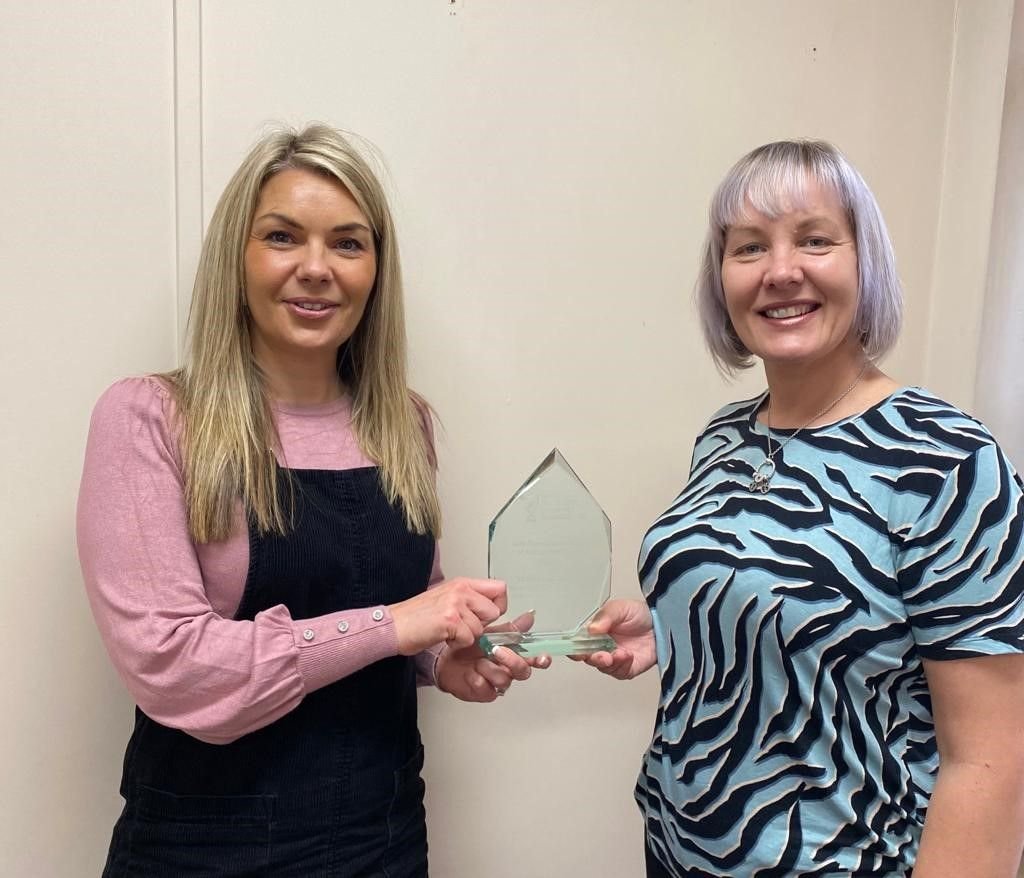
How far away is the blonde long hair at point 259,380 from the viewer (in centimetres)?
99

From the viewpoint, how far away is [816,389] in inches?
38.7

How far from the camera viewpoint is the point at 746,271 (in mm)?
982

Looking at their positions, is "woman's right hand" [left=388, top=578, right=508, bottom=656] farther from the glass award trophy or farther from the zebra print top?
the zebra print top

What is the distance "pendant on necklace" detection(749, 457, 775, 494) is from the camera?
3.12ft

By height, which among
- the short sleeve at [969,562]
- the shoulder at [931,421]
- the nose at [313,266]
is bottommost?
the short sleeve at [969,562]

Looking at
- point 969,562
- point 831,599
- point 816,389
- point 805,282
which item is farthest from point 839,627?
point 805,282

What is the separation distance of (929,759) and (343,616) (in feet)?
2.25

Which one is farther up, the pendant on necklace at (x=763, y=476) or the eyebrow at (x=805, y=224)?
the eyebrow at (x=805, y=224)

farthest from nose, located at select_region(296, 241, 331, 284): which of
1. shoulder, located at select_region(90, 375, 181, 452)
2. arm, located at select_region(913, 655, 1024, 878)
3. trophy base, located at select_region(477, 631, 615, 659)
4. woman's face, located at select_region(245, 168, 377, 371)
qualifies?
arm, located at select_region(913, 655, 1024, 878)

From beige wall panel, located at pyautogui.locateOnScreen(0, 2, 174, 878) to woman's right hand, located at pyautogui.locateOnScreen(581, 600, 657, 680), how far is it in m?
0.76

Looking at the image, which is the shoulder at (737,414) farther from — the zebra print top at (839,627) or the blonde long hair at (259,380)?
the blonde long hair at (259,380)

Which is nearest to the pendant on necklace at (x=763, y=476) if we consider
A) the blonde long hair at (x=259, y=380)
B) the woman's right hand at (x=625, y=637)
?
the woman's right hand at (x=625, y=637)

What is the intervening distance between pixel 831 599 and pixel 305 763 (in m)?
0.67

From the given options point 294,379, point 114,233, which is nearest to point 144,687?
point 294,379
